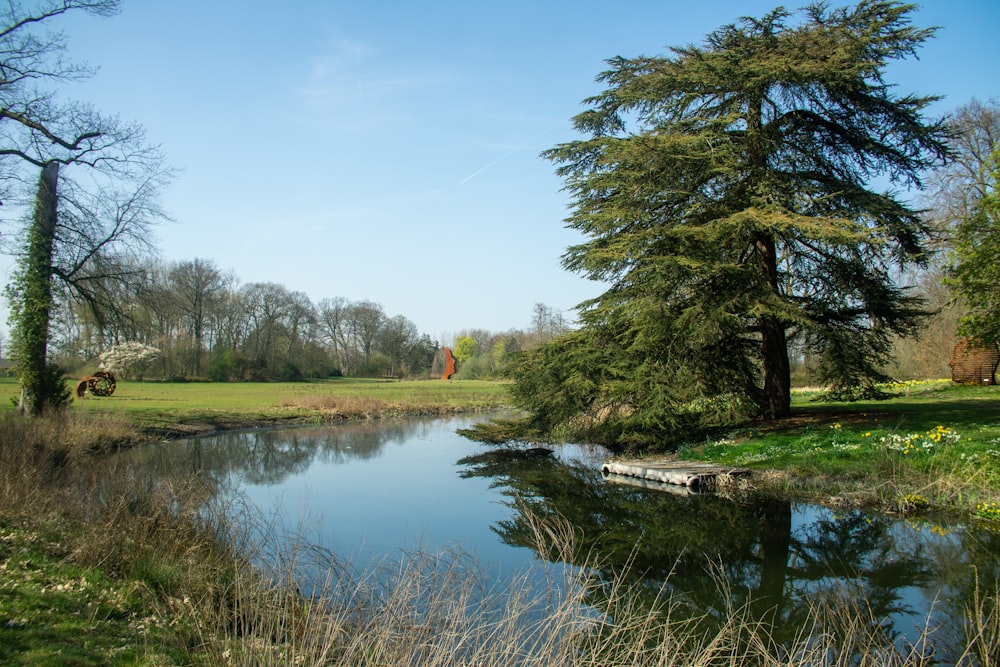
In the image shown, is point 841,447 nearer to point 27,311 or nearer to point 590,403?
point 590,403

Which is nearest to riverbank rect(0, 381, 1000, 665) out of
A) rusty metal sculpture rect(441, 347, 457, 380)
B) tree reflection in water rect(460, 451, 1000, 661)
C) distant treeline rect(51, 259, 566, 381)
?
tree reflection in water rect(460, 451, 1000, 661)

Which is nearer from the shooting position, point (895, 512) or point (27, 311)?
point (895, 512)

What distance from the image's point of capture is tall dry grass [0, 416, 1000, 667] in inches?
168

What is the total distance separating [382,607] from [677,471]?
914cm

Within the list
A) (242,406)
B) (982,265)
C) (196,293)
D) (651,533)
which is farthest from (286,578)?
(196,293)

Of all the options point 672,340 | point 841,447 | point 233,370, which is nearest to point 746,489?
point 841,447

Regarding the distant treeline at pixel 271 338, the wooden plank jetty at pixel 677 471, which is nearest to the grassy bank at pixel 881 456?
the wooden plank jetty at pixel 677 471

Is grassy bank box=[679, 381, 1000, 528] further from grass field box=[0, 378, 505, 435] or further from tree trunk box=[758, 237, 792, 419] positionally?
grass field box=[0, 378, 505, 435]

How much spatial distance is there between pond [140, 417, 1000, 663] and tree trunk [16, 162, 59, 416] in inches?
154

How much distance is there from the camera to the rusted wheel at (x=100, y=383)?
28.6 meters

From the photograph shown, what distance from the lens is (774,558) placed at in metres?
8.38

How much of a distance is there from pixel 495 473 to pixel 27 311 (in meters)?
13.6

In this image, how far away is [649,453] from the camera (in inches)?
635

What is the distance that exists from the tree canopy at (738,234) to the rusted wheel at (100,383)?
22.0 m
